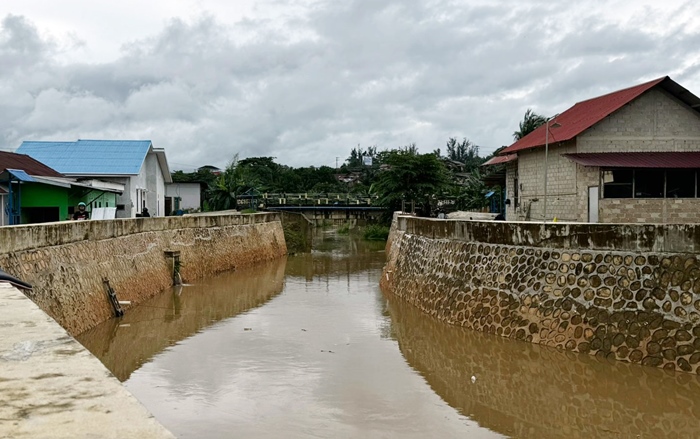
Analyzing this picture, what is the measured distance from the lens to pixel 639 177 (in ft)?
76.1

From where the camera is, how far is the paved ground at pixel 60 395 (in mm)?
3658

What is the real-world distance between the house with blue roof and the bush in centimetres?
1666

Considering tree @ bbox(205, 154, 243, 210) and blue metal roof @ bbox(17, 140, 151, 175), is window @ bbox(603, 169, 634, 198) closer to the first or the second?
blue metal roof @ bbox(17, 140, 151, 175)

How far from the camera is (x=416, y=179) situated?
47.2 meters

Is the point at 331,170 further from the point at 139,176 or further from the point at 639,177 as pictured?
the point at 639,177

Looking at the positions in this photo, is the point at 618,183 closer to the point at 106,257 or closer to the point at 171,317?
the point at 171,317

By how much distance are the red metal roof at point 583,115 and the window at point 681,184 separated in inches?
114

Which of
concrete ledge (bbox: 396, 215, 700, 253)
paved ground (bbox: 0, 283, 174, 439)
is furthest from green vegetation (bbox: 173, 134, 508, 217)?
paved ground (bbox: 0, 283, 174, 439)

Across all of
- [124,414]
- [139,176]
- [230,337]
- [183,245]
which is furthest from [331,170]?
[124,414]

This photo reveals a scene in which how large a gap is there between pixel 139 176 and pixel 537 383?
27.4 metres

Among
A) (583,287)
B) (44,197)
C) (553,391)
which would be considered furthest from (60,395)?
(44,197)

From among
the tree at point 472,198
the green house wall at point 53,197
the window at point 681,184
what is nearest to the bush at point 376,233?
the tree at point 472,198

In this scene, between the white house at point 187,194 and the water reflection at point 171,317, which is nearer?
the water reflection at point 171,317

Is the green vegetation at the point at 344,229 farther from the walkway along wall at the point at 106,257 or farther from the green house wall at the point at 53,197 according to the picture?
the green house wall at the point at 53,197
